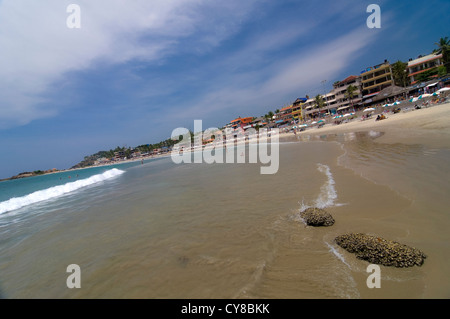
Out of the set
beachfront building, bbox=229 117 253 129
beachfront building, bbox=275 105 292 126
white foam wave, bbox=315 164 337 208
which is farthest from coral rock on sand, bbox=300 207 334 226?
beachfront building, bbox=229 117 253 129

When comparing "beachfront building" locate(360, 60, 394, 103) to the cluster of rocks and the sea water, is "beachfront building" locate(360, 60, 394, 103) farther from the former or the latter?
the cluster of rocks

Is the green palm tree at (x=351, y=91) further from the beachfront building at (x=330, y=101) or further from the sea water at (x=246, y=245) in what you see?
the sea water at (x=246, y=245)

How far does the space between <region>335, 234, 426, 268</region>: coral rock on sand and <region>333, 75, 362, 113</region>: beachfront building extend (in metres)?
66.9

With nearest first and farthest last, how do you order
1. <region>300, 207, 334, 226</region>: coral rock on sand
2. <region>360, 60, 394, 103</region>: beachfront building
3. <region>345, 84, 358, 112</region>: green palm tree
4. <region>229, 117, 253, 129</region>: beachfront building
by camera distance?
<region>300, 207, 334, 226</region>: coral rock on sand, <region>360, 60, 394, 103</region>: beachfront building, <region>345, 84, 358, 112</region>: green palm tree, <region>229, 117, 253, 129</region>: beachfront building

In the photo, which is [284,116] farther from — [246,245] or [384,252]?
[384,252]

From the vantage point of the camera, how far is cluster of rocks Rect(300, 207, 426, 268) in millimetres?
4180

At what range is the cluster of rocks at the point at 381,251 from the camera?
4.18 metres

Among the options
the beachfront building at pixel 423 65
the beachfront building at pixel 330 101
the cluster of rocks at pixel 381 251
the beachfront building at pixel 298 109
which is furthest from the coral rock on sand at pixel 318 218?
the beachfront building at pixel 298 109

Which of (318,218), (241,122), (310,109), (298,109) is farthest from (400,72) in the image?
(318,218)

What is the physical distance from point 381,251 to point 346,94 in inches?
2784

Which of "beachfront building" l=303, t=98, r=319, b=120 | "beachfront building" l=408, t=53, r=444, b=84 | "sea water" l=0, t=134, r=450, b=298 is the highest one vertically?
"beachfront building" l=408, t=53, r=444, b=84

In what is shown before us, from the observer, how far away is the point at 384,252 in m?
4.39

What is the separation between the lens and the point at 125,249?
6949 mm
